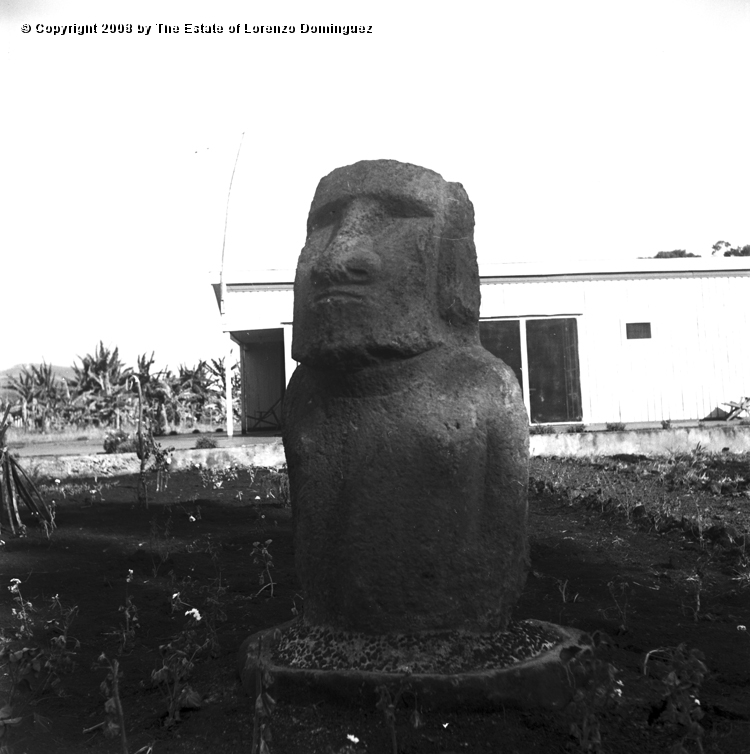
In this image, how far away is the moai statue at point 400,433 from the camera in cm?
336

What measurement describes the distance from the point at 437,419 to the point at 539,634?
1006 millimetres

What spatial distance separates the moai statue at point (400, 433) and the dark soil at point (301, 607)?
1.51ft

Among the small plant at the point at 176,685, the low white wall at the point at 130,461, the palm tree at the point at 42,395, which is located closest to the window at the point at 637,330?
the low white wall at the point at 130,461

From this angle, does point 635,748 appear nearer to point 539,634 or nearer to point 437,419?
point 539,634

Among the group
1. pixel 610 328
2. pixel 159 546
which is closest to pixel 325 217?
pixel 159 546

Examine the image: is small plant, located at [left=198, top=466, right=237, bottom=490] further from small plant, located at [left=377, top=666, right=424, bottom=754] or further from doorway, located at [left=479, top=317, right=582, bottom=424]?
small plant, located at [left=377, top=666, right=424, bottom=754]

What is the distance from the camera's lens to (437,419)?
11.1ft

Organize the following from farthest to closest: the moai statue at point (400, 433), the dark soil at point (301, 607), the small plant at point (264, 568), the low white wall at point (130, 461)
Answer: the low white wall at point (130, 461) → the small plant at point (264, 568) → the moai statue at point (400, 433) → the dark soil at point (301, 607)

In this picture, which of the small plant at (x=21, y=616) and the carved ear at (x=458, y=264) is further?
the small plant at (x=21, y=616)

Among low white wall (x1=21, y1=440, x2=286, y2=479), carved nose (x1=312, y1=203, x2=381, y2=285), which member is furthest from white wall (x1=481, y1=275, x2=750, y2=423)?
carved nose (x1=312, y1=203, x2=381, y2=285)

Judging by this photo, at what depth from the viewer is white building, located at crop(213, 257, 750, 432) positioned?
16.5 metres

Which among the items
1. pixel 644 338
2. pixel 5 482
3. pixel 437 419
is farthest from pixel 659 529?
pixel 644 338

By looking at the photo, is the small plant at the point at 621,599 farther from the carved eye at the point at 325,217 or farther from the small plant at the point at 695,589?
the carved eye at the point at 325,217

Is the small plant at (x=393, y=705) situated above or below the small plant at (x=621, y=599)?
above
